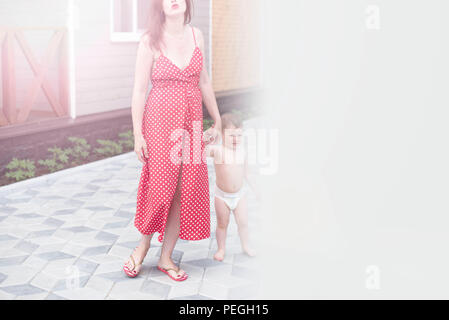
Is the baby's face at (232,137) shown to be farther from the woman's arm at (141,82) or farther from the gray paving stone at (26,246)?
the gray paving stone at (26,246)

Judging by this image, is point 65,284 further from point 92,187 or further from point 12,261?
point 92,187

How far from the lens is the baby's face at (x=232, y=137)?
402 centimetres

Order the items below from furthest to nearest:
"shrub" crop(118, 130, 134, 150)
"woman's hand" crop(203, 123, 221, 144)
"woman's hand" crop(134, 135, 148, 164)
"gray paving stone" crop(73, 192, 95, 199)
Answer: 1. "shrub" crop(118, 130, 134, 150)
2. "gray paving stone" crop(73, 192, 95, 199)
3. "woman's hand" crop(203, 123, 221, 144)
4. "woman's hand" crop(134, 135, 148, 164)

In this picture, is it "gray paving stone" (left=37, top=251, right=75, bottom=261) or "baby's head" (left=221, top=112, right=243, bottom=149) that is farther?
"gray paving stone" (left=37, top=251, right=75, bottom=261)

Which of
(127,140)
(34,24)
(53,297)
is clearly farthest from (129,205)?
(34,24)

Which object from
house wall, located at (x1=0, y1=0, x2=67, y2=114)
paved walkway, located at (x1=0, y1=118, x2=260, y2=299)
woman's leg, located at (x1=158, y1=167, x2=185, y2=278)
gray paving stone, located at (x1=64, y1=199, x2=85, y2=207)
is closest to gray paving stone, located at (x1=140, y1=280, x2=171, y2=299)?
paved walkway, located at (x1=0, y1=118, x2=260, y2=299)

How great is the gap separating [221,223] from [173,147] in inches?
33.6

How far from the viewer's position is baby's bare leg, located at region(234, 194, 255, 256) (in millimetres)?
4164

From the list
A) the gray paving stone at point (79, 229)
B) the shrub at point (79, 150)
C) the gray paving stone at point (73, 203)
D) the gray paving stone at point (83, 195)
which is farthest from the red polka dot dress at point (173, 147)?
the shrub at point (79, 150)

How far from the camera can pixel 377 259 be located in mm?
3732

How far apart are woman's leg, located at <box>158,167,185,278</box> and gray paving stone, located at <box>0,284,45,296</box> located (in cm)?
78

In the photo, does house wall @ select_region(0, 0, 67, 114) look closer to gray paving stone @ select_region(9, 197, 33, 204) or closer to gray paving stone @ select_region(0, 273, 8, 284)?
gray paving stone @ select_region(9, 197, 33, 204)

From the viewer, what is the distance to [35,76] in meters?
7.73
